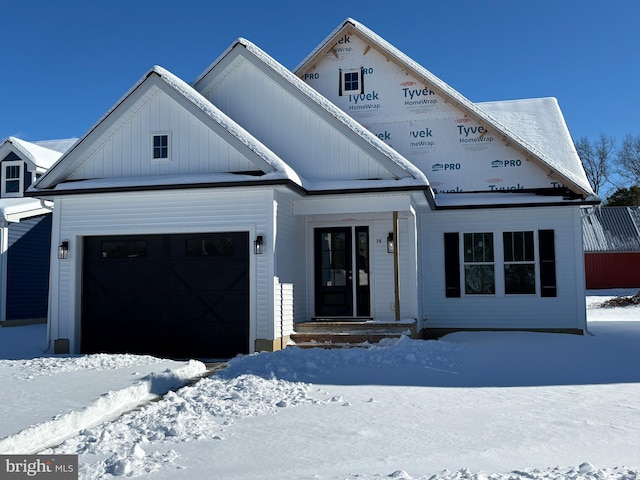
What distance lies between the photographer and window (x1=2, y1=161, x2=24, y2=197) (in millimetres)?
19766

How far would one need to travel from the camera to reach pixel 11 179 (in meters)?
19.8

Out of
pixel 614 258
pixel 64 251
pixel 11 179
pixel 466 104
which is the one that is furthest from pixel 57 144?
pixel 614 258

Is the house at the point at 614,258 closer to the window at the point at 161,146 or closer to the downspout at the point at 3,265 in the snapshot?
the window at the point at 161,146

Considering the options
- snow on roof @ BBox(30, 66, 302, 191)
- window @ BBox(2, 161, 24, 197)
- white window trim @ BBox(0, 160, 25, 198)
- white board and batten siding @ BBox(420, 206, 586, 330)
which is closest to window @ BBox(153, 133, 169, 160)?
snow on roof @ BBox(30, 66, 302, 191)

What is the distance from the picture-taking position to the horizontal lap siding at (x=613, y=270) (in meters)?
34.3

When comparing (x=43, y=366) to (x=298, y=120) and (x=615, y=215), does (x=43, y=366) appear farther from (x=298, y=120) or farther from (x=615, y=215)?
(x=615, y=215)

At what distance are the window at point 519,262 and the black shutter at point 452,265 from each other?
106 cm

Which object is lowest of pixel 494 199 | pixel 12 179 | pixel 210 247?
pixel 210 247

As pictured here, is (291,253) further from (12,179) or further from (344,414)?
(12,179)

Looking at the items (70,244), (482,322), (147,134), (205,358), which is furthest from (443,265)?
(70,244)

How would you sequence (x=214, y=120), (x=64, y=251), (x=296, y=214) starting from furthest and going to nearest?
(x=296, y=214)
(x=64, y=251)
(x=214, y=120)

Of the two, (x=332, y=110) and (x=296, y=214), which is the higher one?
(x=332, y=110)

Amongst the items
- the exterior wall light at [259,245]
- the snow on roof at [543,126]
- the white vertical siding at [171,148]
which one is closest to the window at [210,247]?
the exterior wall light at [259,245]

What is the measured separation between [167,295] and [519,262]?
7799 millimetres
